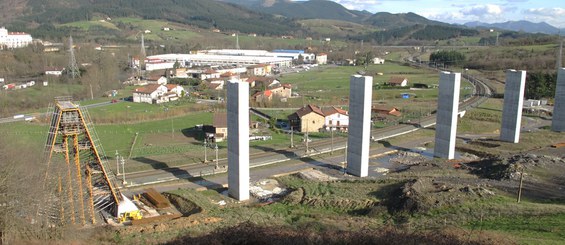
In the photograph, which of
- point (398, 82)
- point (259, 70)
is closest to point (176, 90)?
point (259, 70)

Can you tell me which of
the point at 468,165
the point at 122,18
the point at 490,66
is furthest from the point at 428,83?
the point at 122,18

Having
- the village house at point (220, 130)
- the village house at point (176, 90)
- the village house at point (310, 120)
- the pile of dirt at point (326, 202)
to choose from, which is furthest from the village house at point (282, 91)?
the pile of dirt at point (326, 202)

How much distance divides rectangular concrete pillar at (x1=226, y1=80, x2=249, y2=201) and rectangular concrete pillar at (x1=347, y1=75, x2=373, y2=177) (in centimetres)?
700

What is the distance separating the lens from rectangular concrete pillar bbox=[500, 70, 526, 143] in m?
31.9

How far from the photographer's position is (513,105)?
106ft

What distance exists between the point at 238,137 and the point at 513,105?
2200cm

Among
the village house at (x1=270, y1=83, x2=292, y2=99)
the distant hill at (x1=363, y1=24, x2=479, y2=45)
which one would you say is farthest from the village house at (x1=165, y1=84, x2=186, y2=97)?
the distant hill at (x1=363, y1=24, x2=479, y2=45)

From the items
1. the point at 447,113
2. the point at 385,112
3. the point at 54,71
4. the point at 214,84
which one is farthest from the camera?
the point at 54,71

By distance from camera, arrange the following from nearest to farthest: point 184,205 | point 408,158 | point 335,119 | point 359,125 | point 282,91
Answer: point 184,205
point 359,125
point 408,158
point 335,119
point 282,91

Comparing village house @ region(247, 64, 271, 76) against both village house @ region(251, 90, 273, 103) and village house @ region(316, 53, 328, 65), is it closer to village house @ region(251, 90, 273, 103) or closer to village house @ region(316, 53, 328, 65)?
village house @ region(316, 53, 328, 65)

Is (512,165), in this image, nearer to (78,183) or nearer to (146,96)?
(78,183)

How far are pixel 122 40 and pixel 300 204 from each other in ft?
376

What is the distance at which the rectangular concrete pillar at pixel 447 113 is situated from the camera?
2734 cm

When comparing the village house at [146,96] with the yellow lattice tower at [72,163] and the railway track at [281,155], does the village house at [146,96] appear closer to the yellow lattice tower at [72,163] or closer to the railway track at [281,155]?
the railway track at [281,155]
